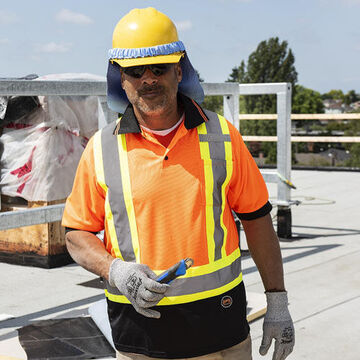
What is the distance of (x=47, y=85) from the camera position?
15.5ft

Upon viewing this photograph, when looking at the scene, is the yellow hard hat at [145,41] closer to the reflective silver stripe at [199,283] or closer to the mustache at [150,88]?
the mustache at [150,88]

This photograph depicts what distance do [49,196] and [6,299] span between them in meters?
1.15

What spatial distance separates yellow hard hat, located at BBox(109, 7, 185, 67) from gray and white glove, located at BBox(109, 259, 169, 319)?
66 cm

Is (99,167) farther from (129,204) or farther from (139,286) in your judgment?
(139,286)

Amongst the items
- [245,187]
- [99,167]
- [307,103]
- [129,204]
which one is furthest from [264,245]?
[307,103]

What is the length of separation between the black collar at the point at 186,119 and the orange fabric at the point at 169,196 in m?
0.03

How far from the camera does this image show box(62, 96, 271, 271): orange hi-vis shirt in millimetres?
2293

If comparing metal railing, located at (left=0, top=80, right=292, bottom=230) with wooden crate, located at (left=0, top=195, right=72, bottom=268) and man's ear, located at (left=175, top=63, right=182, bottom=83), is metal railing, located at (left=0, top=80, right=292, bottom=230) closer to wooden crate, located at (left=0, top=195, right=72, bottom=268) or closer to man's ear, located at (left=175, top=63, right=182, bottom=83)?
wooden crate, located at (left=0, top=195, right=72, bottom=268)

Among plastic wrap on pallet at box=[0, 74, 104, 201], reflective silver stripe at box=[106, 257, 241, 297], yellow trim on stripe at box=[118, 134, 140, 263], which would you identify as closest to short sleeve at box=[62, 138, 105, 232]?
yellow trim on stripe at box=[118, 134, 140, 263]

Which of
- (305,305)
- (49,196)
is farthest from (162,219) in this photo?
(49,196)

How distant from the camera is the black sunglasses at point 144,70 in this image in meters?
2.32

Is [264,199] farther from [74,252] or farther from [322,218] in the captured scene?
[322,218]

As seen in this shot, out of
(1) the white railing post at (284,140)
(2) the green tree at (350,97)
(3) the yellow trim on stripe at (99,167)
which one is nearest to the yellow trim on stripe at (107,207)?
(3) the yellow trim on stripe at (99,167)

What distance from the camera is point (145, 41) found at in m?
2.31
